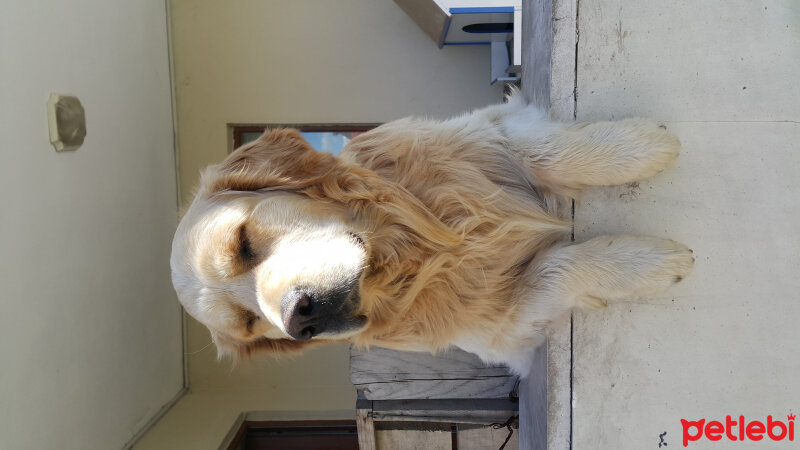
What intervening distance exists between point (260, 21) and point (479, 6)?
2.32 metres

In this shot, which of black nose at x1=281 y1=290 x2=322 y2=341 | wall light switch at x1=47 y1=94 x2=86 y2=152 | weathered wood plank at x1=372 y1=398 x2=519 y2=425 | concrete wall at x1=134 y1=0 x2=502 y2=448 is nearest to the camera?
black nose at x1=281 y1=290 x2=322 y2=341

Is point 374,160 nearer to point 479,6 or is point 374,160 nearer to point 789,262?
point 789,262

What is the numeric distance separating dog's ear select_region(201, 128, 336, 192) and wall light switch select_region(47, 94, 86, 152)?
212 cm

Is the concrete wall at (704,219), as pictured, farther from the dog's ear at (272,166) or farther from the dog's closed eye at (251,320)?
the dog's closed eye at (251,320)

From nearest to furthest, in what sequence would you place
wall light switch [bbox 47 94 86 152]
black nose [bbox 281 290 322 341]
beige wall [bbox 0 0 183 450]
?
black nose [bbox 281 290 322 341] → beige wall [bbox 0 0 183 450] → wall light switch [bbox 47 94 86 152]

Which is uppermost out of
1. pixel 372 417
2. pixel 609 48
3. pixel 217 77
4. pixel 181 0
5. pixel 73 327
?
pixel 181 0

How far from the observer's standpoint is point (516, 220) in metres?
2.37

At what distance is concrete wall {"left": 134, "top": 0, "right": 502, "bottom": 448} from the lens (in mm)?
5914

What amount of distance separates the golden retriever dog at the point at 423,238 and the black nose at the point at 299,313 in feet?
0.15

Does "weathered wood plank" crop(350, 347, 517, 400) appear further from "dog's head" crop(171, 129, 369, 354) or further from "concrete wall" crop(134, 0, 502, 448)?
"concrete wall" crop(134, 0, 502, 448)

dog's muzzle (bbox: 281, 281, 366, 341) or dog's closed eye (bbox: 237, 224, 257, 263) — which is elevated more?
dog's closed eye (bbox: 237, 224, 257, 263)

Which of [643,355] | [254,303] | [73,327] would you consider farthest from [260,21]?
[643,355]

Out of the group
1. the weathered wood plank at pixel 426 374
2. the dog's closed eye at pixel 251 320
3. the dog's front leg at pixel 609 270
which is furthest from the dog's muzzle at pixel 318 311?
the weathered wood plank at pixel 426 374

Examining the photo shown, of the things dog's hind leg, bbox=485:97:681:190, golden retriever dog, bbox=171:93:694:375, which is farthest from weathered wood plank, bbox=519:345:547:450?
dog's hind leg, bbox=485:97:681:190
